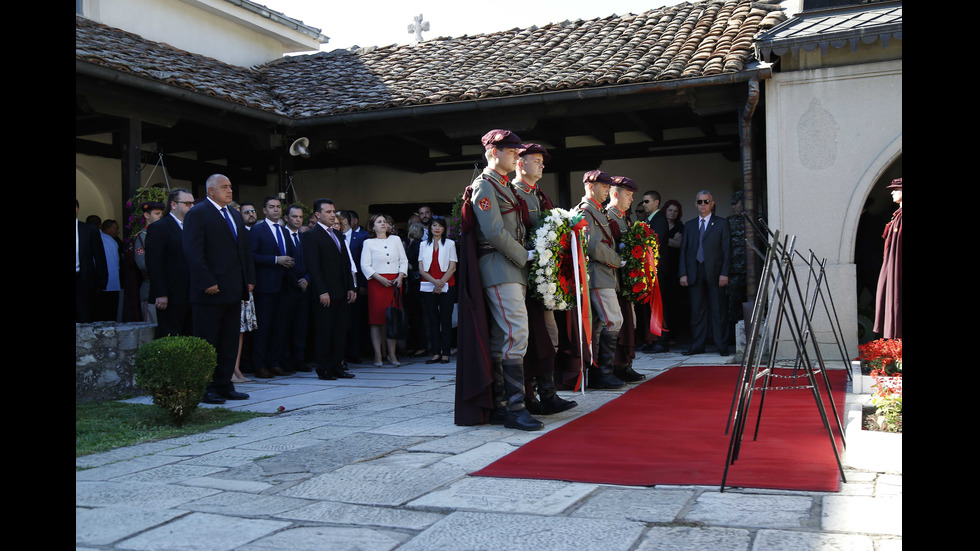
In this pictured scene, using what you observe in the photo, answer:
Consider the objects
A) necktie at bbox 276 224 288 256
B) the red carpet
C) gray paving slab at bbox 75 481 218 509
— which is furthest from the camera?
necktie at bbox 276 224 288 256

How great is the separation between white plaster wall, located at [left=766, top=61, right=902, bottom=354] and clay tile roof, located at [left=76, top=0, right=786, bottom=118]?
2.72 ft

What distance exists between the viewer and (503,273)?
562 cm

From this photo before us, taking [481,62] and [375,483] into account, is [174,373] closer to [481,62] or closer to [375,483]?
[375,483]

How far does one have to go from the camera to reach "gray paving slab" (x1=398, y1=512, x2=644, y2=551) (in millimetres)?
3049

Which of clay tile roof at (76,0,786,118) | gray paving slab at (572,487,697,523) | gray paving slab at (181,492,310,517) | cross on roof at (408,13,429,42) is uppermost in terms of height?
cross on roof at (408,13,429,42)

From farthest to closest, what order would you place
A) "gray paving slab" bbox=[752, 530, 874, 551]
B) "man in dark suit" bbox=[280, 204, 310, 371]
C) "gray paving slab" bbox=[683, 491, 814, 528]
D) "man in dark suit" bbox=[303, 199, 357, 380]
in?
1. "man in dark suit" bbox=[280, 204, 310, 371]
2. "man in dark suit" bbox=[303, 199, 357, 380]
3. "gray paving slab" bbox=[683, 491, 814, 528]
4. "gray paving slab" bbox=[752, 530, 874, 551]

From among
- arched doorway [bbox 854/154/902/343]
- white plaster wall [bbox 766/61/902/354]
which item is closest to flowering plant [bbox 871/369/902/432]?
white plaster wall [bbox 766/61/902/354]

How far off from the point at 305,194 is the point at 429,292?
20.5 ft

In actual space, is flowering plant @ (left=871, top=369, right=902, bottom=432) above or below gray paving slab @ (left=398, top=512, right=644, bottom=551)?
above

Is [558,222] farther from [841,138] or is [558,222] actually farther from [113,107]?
[113,107]

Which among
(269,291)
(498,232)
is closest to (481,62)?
(269,291)

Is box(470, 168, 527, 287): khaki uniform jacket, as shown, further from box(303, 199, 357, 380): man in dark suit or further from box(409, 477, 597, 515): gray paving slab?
box(303, 199, 357, 380): man in dark suit

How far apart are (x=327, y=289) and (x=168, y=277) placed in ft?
5.51

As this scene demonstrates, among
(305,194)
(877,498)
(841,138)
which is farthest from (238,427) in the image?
(305,194)
